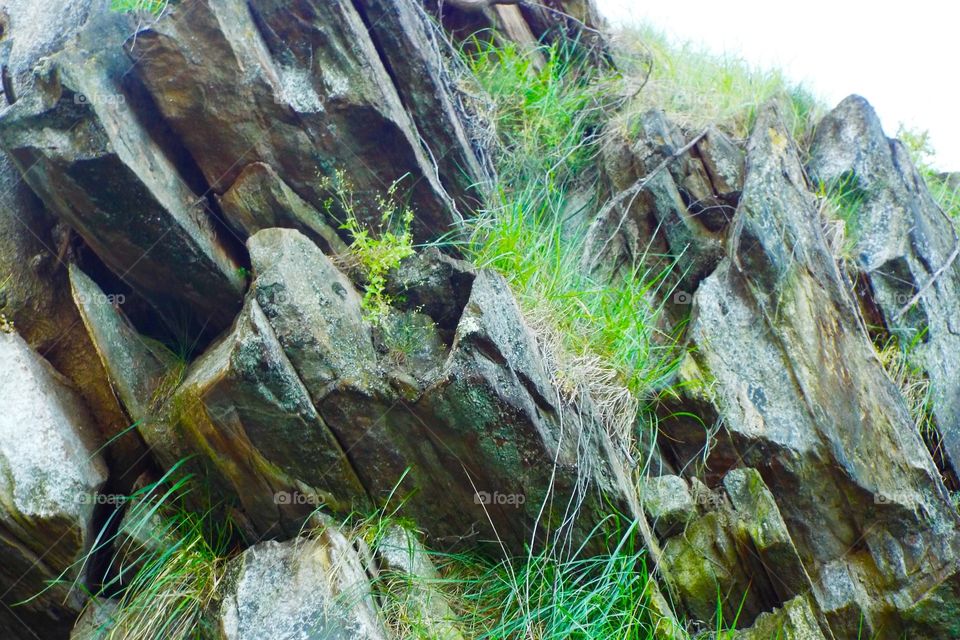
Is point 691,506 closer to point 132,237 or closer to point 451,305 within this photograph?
point 451,305

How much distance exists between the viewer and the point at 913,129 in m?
6.75

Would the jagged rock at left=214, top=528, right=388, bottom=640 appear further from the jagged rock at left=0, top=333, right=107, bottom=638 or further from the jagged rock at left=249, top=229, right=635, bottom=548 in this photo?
the jagged rock at left=0, top=333, right=107, bottom=638

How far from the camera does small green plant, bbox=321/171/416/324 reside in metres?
3.55

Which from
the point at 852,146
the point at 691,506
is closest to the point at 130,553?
the point at 691,506

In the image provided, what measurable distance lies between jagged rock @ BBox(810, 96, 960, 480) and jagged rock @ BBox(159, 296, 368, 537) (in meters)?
3.35

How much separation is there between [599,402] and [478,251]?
978 millimetres

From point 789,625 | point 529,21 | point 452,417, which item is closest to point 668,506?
point 789,625

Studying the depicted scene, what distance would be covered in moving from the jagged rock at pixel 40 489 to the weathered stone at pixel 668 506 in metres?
2.36

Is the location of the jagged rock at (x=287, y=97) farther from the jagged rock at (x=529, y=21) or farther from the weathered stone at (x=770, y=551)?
the weathered stone at (x=770, y=551)

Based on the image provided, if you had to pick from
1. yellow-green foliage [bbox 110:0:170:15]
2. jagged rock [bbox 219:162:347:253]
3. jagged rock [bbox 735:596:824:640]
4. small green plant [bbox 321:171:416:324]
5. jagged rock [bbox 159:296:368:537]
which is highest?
yellow-green foliage [bbox 110:0:170:15]

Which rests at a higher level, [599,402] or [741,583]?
[599,402]

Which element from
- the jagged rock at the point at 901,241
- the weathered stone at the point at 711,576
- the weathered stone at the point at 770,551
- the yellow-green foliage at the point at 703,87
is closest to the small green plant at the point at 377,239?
the weathered stone at the point at 711,576

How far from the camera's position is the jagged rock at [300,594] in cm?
281

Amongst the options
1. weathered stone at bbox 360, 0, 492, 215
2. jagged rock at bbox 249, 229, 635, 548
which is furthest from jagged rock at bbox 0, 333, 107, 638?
weathered stone at bbox 360, 0, 492, 215
